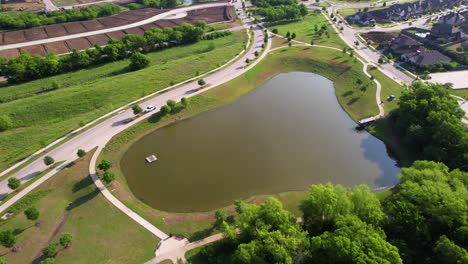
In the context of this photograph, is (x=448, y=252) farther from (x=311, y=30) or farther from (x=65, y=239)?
(x=311, y=30)

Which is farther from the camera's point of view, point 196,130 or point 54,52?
point 54,52

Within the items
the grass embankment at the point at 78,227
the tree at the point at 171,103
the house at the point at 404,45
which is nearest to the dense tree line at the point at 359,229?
the grass embankment at the point at 78,227

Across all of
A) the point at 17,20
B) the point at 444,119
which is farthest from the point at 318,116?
the point at 17,20

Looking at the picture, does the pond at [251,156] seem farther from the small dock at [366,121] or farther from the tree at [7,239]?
the tree at [7,239]

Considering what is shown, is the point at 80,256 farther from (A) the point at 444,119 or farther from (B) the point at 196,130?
(A) the point at 444,119

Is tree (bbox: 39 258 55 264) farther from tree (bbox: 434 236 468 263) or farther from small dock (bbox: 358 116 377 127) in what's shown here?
small dock (bbox: 358 116 377 127)

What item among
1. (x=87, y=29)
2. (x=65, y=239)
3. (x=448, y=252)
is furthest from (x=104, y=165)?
(x=87, y=29)
